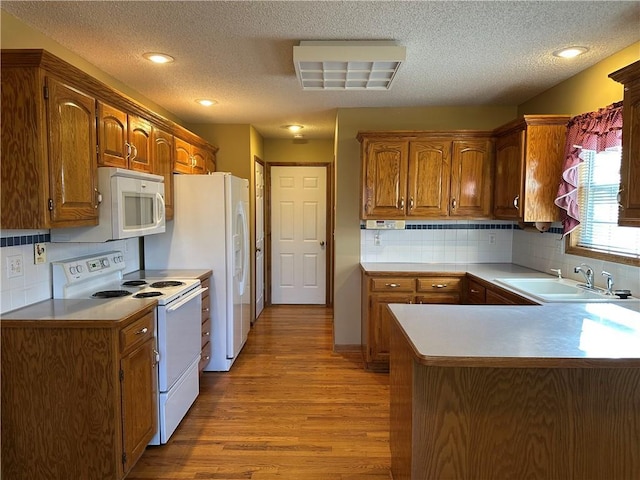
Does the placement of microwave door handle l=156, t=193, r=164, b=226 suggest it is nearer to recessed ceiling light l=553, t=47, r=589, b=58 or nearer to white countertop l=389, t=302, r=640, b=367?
white countertop l=389, t=302, r=640, b=367

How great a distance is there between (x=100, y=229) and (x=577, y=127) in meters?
3.22

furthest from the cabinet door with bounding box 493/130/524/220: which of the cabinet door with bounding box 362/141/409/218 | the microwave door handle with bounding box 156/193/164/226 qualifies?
the microwave door handle with bounding box 156/193/164/226

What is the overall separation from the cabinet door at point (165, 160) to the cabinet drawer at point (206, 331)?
37.1 inches

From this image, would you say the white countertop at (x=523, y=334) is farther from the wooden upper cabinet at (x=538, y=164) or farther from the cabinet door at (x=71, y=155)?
the cabinet door at (x=71, y=155)

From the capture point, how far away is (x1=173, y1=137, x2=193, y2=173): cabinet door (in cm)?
359

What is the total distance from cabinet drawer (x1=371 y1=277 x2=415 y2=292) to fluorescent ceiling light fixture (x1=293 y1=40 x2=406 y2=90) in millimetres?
1567

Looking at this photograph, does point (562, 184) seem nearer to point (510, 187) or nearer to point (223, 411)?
point (510, 187)

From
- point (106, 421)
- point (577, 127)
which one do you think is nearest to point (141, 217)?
point (106, 421)

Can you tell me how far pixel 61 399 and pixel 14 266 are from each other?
2.39 ft

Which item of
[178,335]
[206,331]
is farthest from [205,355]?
[178,335]

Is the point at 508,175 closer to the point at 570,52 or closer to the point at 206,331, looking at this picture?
the point at 570,52

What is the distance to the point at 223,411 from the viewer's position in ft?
9.48

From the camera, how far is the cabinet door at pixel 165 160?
126 inches

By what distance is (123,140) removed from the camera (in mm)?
2686
